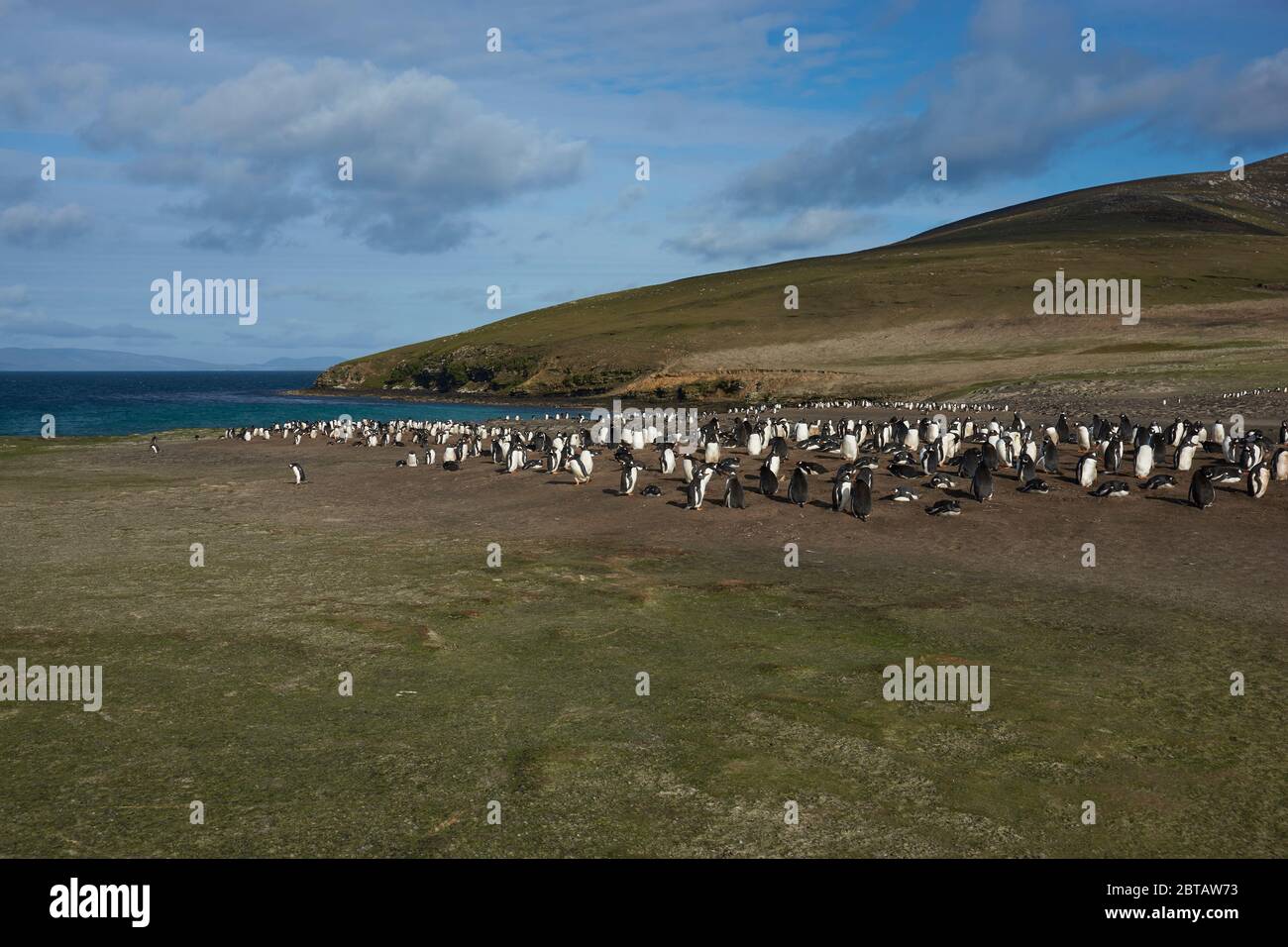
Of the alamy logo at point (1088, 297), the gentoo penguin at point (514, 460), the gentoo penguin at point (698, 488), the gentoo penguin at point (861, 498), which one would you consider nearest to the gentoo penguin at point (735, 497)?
the gentoo penguin at point (698, 488)

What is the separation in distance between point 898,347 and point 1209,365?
3364 cm

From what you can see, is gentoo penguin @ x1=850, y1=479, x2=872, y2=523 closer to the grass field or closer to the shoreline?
the grass field

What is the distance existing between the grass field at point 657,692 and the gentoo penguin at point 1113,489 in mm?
721

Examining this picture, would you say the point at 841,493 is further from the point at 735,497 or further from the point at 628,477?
the point at 628,477

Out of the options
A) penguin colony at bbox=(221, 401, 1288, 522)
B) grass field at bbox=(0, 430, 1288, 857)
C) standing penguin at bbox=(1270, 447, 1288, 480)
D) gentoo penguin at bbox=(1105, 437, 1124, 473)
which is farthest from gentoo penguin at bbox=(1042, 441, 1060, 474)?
standing penguin at bbox=(1270, 447, 1288, 480)

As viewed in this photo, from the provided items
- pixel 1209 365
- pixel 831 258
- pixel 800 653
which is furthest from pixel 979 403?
pixel 831 258

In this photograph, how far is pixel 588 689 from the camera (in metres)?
10.7

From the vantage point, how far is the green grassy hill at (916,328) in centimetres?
6681

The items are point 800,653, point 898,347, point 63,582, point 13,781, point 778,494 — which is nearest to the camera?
point 13,781
